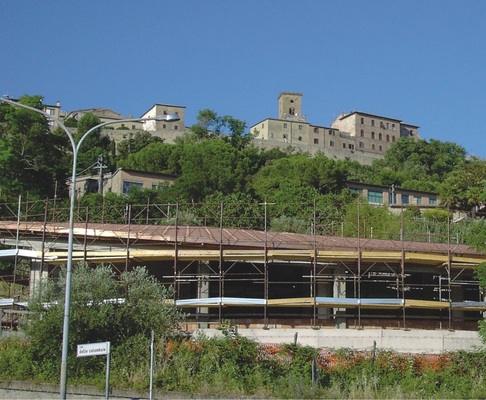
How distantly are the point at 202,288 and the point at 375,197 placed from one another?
4910cm

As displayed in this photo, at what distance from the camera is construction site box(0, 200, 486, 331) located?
3275 centimetres

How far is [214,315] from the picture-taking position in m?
33.4

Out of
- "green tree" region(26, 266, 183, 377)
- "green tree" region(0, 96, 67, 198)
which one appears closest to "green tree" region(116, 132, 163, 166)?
"green tree" region(0, 96, 67, 198)

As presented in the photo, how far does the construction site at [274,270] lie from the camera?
1289 inches

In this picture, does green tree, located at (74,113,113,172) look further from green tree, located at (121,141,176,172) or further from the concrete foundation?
the concrete foundation

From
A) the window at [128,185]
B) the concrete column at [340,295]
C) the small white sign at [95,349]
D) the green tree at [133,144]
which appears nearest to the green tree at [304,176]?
the window at [128,185]

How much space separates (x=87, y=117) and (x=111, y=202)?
3218cm

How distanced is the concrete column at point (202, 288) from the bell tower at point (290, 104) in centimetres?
10070

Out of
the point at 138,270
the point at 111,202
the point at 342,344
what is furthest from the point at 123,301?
the point at 111,202

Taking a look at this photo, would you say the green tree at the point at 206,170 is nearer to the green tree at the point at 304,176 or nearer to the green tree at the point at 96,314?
the green tree at the point at 304,176

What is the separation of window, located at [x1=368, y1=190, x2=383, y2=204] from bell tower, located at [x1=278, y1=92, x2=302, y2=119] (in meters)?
53.6

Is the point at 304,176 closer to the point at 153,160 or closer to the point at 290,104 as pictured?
the point at 153,160

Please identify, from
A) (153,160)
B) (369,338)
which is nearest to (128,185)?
(153,160)

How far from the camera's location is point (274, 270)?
3656 centimetres
